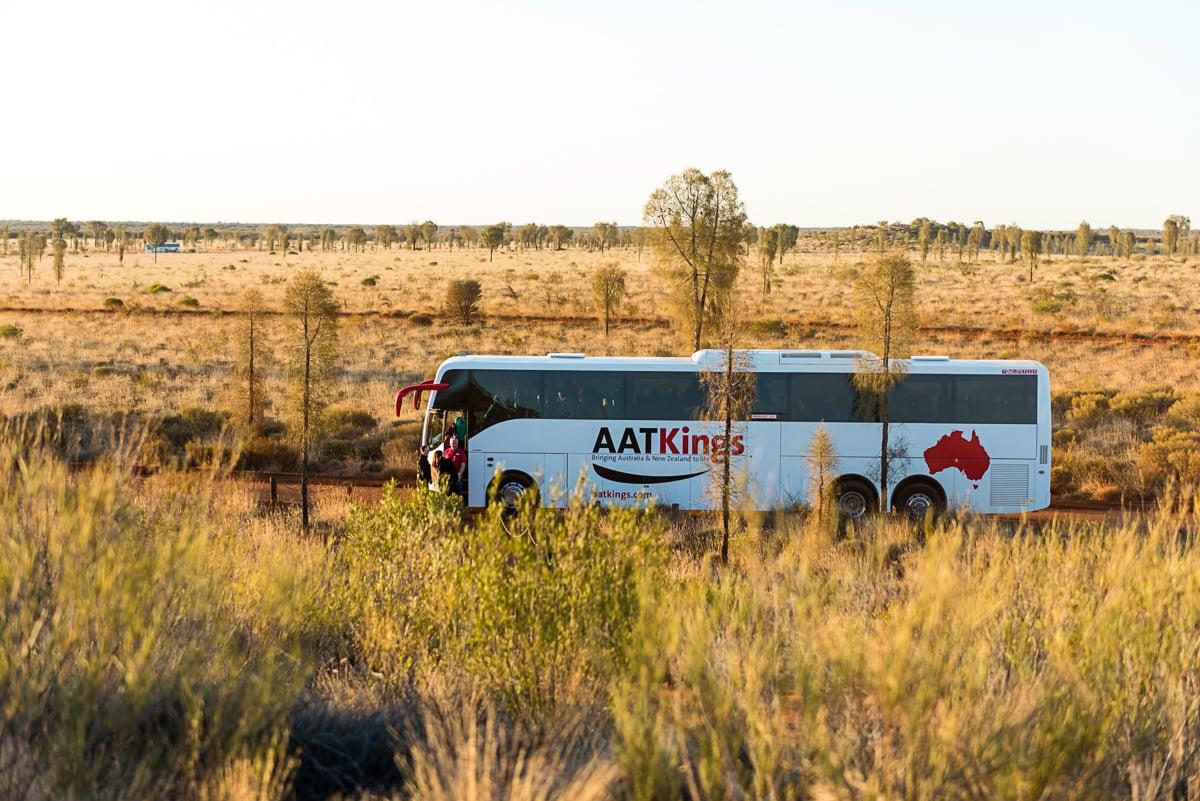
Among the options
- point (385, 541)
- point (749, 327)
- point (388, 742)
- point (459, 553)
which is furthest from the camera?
point (749, 327)

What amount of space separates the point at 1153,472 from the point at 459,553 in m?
19.4

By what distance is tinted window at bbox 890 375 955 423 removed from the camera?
1973 centimetres

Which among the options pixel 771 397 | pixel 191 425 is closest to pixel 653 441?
pixel 771 397

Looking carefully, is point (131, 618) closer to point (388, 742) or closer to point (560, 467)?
point (388, 742)

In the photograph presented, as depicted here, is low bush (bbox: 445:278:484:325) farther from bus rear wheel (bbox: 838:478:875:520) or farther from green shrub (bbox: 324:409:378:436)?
bus rear wheel (bbox: 838:478:875:520)

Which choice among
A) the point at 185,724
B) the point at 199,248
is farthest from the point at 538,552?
the point at 199,248

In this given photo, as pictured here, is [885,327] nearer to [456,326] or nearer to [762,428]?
[762,428]

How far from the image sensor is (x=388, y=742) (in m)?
7.07

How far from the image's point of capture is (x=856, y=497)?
20141 mm

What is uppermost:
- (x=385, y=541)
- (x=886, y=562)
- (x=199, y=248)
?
(x=199, y=248)

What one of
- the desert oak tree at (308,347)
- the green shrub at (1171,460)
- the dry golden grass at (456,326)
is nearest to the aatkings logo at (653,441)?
the desert oak tree at (308,347)

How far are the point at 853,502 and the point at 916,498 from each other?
43.8 inches

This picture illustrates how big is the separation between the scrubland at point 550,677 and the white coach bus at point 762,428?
1015cm

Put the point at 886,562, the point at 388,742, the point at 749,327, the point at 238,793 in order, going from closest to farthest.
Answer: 1. the point at 238,793
2. the point at 388,742
3. the point at 886,562
4. the point at 749,327
